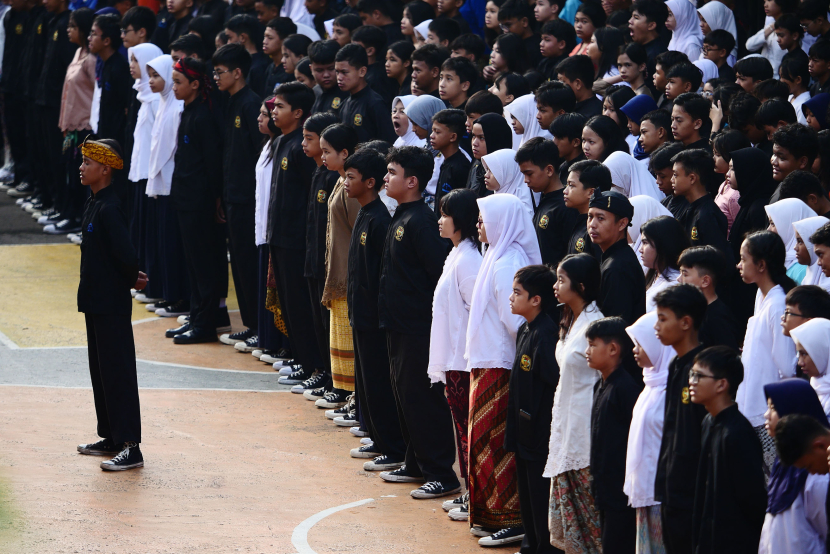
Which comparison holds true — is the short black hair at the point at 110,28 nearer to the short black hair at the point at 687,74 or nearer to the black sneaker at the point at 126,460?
the black sneaker at the point at 126,460

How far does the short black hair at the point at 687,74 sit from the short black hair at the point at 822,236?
12.3 ft

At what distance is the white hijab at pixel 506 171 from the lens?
7898mm

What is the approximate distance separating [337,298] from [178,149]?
11.5 feet

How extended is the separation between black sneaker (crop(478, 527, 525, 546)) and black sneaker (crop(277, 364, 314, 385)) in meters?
3.94

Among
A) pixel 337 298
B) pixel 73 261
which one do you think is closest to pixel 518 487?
pixel 337 298

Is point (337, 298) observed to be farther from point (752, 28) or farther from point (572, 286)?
point (752, 28)

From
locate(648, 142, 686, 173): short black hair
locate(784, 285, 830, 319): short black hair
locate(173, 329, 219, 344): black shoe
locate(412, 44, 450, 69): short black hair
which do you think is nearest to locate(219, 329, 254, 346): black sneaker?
locate(173, 329, 219, 344): black shoe

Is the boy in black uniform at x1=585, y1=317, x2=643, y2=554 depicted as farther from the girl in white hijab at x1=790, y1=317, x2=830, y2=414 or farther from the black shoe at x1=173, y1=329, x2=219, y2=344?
the black shoe at x1=173, y1=329, x2=219, y2=344

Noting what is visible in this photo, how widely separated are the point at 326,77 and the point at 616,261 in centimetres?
533

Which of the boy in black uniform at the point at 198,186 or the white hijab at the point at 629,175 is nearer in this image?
the white hijab at the point at 629,175

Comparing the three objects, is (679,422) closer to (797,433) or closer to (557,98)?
(797,433)

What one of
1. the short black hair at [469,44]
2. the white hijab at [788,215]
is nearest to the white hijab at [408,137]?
the short black hair at [469,44]

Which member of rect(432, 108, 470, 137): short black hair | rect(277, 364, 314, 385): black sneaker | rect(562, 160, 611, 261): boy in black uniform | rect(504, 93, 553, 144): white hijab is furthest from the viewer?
rect(277, 364, 314, 385): black sneaker

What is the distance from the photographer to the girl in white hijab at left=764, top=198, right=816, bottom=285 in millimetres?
6621
